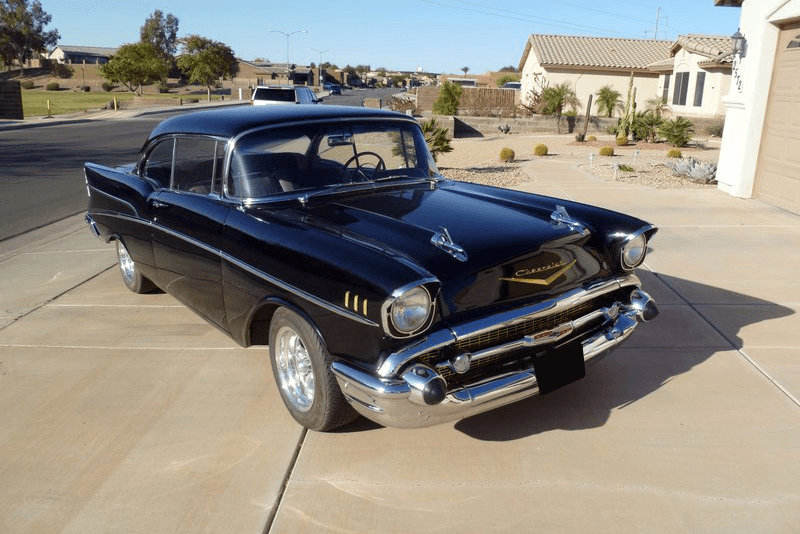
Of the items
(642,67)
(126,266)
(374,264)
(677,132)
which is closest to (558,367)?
(374,264)

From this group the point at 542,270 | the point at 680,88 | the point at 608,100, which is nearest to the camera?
the point at 542,270

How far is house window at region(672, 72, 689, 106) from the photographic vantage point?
2846 cm

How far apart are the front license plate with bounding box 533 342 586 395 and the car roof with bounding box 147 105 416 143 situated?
205 cm

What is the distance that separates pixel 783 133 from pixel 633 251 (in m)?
6.89

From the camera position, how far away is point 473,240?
3.48 metres

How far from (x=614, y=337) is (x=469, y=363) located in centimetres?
102

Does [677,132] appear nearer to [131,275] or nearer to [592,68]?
[592,68]

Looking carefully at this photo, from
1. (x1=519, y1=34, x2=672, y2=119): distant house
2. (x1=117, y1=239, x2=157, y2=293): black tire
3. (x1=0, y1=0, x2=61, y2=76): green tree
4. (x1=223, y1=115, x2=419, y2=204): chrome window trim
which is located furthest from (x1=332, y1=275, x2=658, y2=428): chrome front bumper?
(x1=0, y1=0, x2=61, y2=76): green tree

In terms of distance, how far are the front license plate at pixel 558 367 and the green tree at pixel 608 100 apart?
94.3 feet

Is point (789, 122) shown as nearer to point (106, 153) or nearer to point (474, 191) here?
point (474, 191)

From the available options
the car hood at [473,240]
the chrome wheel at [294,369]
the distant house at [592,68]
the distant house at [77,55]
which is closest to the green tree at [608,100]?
the distant house at [592,68]

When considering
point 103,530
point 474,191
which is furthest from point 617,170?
point 103,530

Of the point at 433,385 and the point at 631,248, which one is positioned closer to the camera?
the point at 433,385

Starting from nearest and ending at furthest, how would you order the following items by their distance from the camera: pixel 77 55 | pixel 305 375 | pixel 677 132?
pixel 305 375
pixel 677 132
pixel 77 55
